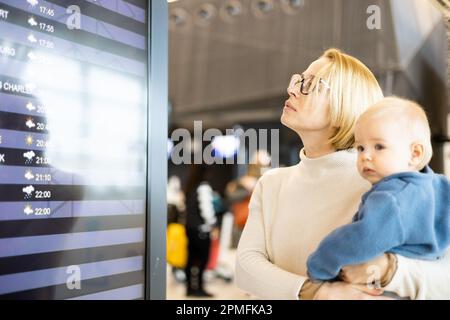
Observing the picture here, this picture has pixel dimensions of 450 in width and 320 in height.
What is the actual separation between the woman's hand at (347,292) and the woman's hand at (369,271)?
0.01 m

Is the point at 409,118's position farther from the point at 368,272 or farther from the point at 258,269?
the point at 258,269

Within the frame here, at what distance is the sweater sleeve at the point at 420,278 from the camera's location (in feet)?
2.10

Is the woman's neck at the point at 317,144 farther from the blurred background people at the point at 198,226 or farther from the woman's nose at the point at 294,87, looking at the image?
the blurred background people at the point at 198,226

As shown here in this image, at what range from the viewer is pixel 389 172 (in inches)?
25.0

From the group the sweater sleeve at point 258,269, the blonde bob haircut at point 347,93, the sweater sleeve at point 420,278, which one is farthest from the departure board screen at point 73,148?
the sweater sleeve at point 420,278

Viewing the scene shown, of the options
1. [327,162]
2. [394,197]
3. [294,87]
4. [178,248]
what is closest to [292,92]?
[294,87]

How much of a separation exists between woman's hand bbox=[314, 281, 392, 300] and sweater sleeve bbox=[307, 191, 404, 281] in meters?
0.03

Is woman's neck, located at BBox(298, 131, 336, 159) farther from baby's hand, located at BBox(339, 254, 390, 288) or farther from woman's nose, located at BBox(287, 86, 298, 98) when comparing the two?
baby's hand, located at BBox(339, 254, 390, 288)

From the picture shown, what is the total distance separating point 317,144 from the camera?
741 mm

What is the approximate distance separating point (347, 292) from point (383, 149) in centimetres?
20

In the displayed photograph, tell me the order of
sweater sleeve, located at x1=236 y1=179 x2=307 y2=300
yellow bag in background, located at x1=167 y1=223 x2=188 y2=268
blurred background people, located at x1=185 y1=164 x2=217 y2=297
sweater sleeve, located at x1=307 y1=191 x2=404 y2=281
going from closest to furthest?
sweater sleeve, located at x1=307 y1=191 x2=404 y2=281
sweater sleeve, located at x1=236 y1=179 x2=307 y2=300
blurred background people, located at x1=185 y1=164 x2=217 y2=297
yellow bag in background, located at x1=167 y1=223 x2=188 y2=268

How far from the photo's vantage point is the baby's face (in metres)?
0.63

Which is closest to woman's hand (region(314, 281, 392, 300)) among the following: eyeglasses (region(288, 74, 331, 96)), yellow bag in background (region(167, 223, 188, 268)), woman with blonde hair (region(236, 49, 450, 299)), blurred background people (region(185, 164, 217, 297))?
woman with blonde hair (region(236, 49, 450, 299))

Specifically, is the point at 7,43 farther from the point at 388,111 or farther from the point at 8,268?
the point at 388,111
